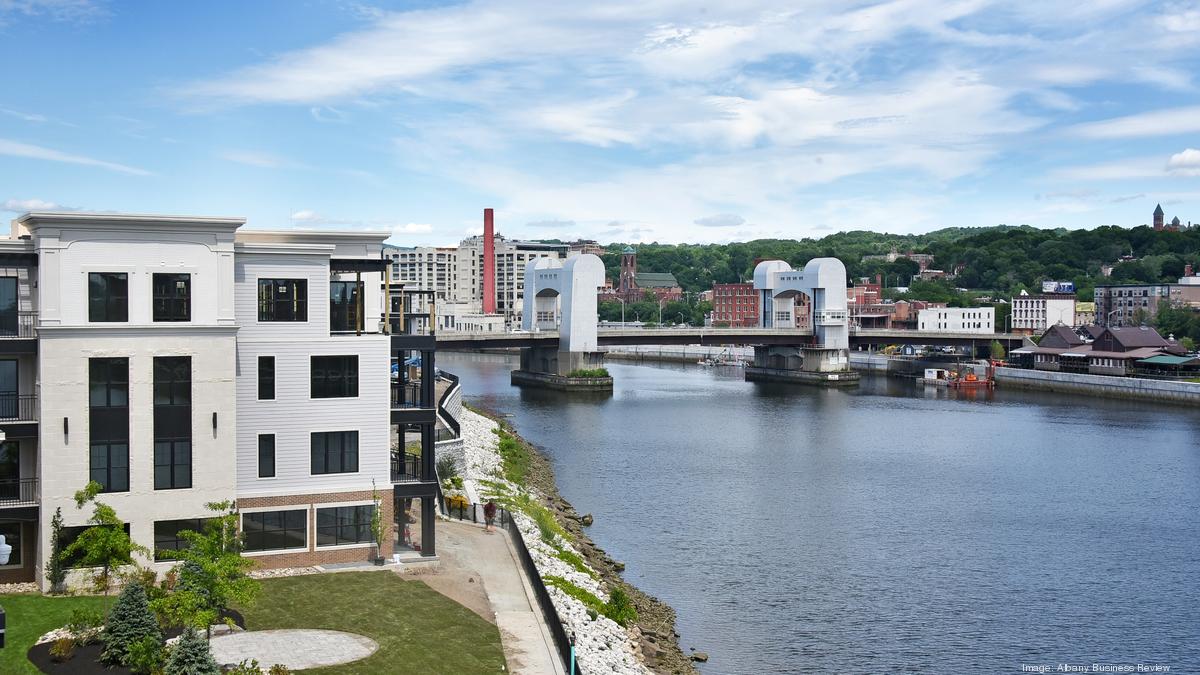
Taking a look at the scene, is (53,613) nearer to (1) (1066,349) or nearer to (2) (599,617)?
(2) (599,617)

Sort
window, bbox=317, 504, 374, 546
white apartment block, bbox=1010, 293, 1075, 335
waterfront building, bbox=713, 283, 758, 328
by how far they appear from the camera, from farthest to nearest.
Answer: waterfront building, bbox=713, 283, 758, 328
white apartment block, bbox=1010, 293, 1075, 335
window, bbox=317, 504, 374, 546

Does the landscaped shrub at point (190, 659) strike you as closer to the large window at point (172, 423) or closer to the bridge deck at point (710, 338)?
the large window at point (172, 423)

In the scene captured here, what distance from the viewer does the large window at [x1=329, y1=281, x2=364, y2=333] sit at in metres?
28.7

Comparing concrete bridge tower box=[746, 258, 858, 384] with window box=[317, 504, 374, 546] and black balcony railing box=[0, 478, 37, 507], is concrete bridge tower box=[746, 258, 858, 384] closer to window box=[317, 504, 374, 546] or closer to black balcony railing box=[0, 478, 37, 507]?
window box=[317, 504, 374, 546]

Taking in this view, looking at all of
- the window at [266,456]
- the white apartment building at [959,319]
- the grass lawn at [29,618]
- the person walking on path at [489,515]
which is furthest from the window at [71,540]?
the white apartment building at [959,319]

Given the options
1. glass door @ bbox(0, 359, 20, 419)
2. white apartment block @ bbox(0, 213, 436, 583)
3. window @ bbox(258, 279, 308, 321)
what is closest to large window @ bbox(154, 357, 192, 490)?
white apartment block @ bbox(0, 213, 436, 583)

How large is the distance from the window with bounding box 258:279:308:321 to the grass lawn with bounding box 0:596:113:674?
7.47 metres

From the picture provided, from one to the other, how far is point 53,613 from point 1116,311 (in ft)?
517

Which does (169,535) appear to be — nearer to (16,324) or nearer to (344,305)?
(16,324)

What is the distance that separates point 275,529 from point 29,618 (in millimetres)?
6246

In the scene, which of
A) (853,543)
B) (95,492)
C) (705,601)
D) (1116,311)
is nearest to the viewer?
(95,492)

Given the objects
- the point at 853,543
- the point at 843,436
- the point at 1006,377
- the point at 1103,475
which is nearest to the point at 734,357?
the point at 1006,377

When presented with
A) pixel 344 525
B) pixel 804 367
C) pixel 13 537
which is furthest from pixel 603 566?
pixel 804 367

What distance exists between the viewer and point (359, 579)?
26500 millimetres
